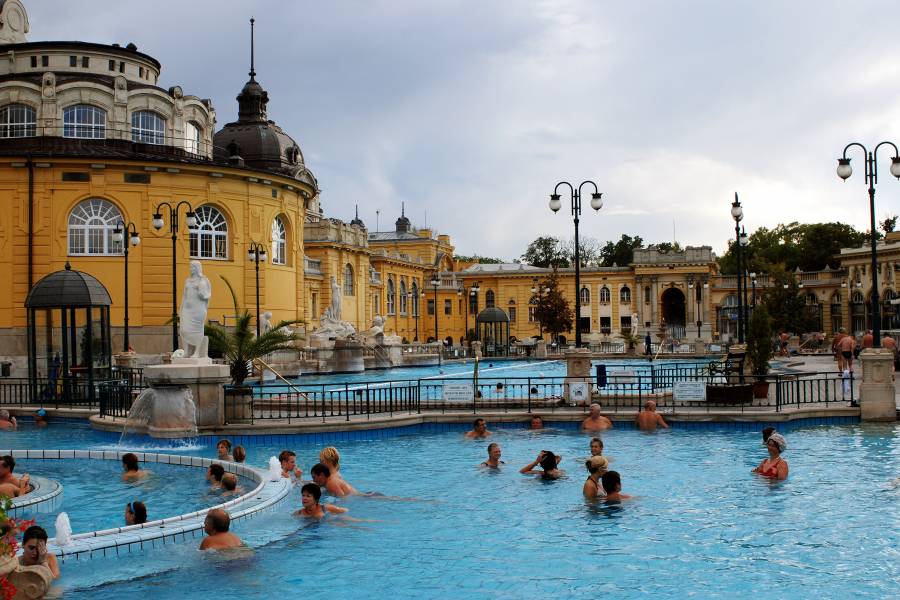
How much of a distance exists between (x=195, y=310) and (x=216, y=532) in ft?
31.3

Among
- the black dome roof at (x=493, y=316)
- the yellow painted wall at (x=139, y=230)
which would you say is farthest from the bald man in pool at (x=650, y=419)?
the black dome roof at (x=493, y=316)

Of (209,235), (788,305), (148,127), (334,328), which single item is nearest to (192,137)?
(148,127)

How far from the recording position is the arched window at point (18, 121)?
40.4 m

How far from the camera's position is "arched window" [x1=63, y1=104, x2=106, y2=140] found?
40.5 metres

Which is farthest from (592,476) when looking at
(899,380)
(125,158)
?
(125,158)

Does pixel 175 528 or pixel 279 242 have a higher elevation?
pixel 279 242

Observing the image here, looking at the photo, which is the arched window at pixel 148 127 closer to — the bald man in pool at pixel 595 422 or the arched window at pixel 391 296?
the bald man in pool at pixel 595 422

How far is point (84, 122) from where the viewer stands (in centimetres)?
4078

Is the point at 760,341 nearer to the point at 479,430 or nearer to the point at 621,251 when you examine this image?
the point at 479,430

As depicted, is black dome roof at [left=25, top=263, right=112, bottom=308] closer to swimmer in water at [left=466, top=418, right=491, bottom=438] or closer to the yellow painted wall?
swimmer in water at [left=466, top=418, right=491, bottom=438]

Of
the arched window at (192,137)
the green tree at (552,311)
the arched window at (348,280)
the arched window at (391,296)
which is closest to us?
the arched window at (192,137)

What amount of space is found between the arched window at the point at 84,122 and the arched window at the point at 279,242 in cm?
919

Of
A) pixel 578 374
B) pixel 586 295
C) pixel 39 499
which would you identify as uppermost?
pixel 586 295

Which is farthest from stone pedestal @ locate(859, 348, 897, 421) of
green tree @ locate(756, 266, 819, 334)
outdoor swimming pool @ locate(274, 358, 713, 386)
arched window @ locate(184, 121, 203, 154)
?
green tree @ locate(756, 266, 819, 334)
